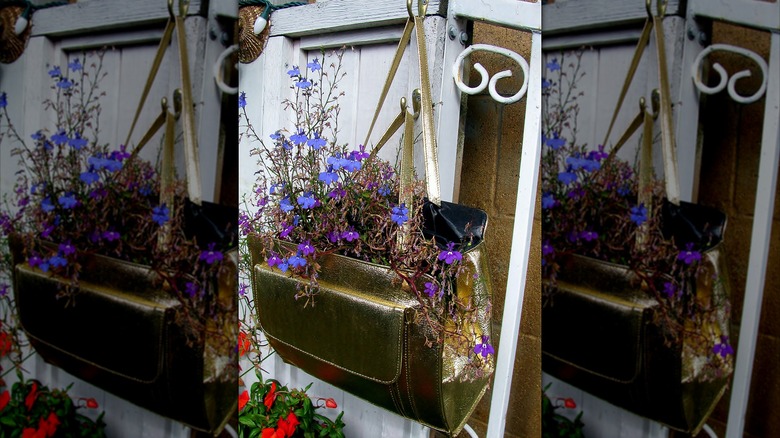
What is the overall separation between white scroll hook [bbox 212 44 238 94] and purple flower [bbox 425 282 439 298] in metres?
0.48

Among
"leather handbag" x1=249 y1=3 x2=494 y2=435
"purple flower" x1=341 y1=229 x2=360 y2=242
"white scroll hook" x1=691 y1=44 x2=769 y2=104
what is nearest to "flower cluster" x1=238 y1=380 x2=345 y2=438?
"leather handbag" x1=249 y1=3 x2=494 y2=435

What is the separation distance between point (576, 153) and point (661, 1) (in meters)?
0.20

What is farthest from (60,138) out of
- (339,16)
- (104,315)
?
(339,16)

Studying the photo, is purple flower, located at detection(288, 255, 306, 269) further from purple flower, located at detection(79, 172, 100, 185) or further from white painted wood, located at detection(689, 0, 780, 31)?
white painted wood, located at detection(689, 0, 780, 31)

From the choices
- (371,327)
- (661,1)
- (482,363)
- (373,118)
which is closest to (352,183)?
(373,118)

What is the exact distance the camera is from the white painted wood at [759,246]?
1.88 ft

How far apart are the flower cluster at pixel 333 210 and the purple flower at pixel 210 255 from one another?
0.05 m

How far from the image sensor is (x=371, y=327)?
91 cm

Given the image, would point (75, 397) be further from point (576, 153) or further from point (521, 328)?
point (576, 153)

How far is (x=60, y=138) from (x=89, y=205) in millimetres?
149

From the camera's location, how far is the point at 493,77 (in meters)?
0.87

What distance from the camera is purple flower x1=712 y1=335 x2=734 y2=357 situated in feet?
2.10

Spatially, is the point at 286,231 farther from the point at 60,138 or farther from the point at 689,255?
the point at 689,255

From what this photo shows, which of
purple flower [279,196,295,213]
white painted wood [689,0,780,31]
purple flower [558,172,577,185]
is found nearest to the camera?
white painted wood [689,0,780,31]
